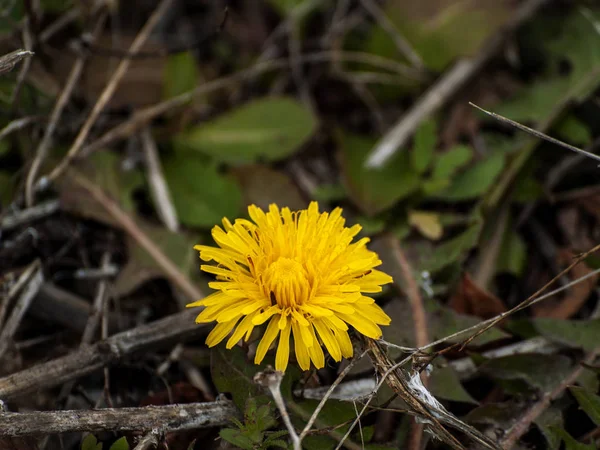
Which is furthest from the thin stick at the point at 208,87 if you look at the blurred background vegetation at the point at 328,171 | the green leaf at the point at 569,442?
the green leaf at the point at 569,442

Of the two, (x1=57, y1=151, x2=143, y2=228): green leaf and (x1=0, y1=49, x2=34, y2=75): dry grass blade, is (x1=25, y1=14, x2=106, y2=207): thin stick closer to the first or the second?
(x1=57, y1=151, x2=143, y2=228): green leaf

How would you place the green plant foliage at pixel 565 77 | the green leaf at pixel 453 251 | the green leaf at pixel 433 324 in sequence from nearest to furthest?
the green leaf at pixel 433 324, the green leaf at pixel 453 251, the green plant foliage at pixel 565 77

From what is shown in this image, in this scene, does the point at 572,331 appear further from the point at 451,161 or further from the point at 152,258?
the point at 152,258

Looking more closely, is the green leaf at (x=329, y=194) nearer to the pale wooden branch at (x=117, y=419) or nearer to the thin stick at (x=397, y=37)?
the thin stick at (x=397, y=37)

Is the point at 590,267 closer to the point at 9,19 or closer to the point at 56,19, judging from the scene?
the point at 9,19

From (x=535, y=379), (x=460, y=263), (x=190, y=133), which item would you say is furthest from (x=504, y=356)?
(x=190, y=133)

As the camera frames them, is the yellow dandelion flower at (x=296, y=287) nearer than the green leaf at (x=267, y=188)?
Yes

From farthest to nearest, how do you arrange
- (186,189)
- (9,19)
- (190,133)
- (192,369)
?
(190,133) → (186,189) → (9,19) → (192,369)
